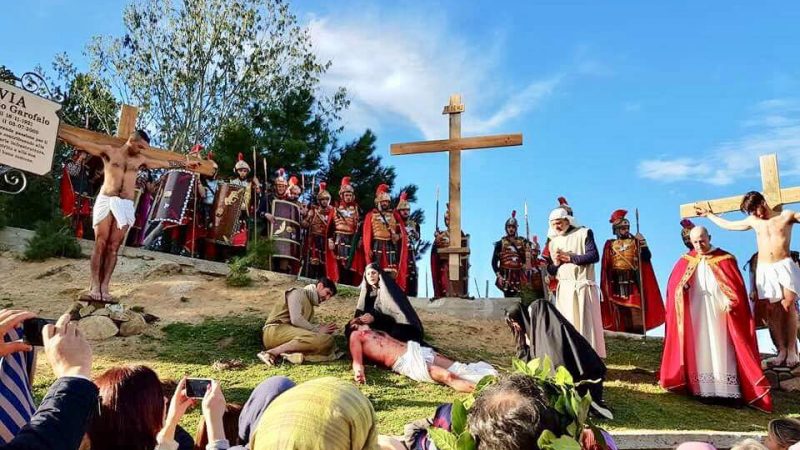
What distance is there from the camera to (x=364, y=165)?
19.9 meters

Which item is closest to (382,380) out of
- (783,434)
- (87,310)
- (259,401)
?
(87,310)

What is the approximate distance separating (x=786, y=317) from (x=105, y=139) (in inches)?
311

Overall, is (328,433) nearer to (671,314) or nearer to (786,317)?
(671,314)

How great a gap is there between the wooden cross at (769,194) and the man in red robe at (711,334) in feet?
2.79

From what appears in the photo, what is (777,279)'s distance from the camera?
7.13 m

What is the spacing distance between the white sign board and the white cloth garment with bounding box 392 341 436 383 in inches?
150

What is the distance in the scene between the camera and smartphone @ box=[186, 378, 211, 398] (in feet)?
7.26

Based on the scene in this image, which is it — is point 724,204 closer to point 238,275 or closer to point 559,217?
point 559,217

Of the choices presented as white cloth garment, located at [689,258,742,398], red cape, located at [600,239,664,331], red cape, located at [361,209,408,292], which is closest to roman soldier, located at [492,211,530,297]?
red cape, located at [600,239,664,331]

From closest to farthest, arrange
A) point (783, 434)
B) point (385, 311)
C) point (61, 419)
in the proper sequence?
point (61, 419) < point (783, 434) < point (385, 311)

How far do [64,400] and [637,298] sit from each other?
1001cm

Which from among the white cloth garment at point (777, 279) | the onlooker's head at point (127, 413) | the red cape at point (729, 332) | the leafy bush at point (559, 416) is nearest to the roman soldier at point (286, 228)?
the red cape at point (729, 332)

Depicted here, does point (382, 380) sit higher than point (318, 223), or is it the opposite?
point (318, 223)

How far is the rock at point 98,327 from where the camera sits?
278 inches
